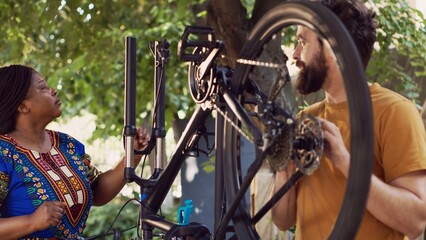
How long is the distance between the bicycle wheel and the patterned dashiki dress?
760 millimetres

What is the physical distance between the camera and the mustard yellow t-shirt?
1829 mm

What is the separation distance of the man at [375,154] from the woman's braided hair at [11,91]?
101 centimetres

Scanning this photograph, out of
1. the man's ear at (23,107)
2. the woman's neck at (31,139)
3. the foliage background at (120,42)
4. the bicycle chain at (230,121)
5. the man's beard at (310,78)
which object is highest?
the man's beard at (310,78)

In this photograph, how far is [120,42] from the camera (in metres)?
5.79

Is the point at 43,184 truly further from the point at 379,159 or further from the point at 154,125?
the point at 379,159

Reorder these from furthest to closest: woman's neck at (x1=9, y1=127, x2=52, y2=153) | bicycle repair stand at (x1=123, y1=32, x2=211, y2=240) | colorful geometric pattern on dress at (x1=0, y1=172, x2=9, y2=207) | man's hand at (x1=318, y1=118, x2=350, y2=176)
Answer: woman's neck at (x1=9, y1=127, x2=52, y2=153)
colorful geometric pattern on dress at (x1=0, y1=172, x2=9, y2=207)
bicycle repair stand at (x1=123, y1=32, x2=211, y2=240)
man's hand at (x1=318, y1=118, x2=350, y2=176)

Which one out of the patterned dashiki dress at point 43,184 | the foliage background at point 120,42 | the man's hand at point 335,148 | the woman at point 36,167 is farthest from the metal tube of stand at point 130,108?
the foliage background at point 120,42

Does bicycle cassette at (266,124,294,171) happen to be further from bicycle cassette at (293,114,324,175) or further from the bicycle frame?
the bicycle frame

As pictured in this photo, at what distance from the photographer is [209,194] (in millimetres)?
6641

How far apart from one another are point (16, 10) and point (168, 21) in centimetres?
132

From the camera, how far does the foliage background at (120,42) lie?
13.8ft

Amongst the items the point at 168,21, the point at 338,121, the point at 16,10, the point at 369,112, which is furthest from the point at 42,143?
the point at 168,21

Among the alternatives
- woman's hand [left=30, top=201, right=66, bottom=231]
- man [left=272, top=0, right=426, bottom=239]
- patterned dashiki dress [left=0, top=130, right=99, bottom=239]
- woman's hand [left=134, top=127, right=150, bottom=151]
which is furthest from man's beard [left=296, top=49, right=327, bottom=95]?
patterned dashiki dress [left=0, top=130, right=99, bottom=239]

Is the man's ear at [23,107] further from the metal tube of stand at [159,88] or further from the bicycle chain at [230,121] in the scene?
the bicycle chain at [230,121]
